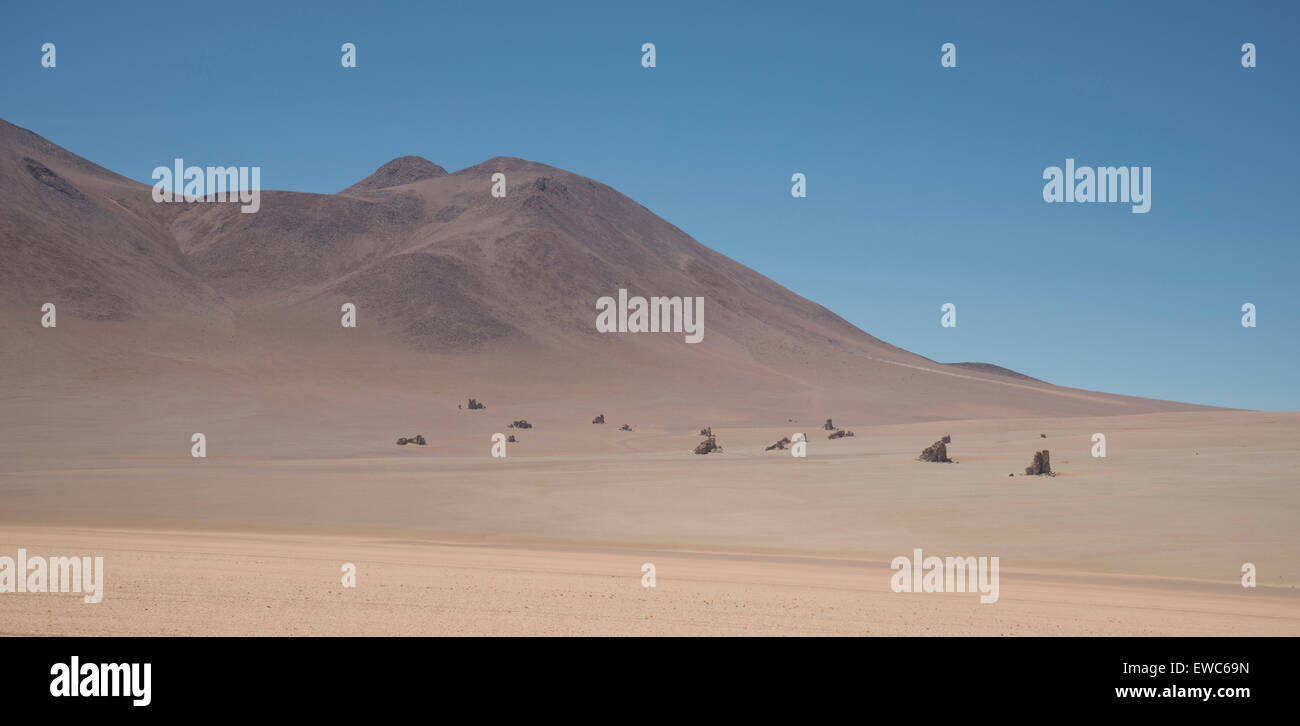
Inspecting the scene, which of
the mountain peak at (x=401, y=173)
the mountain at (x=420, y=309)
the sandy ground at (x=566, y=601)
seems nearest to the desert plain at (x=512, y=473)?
the sandy ground at (x=566, y=601)

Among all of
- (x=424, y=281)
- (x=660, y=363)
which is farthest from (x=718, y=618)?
(x=424, y=281)

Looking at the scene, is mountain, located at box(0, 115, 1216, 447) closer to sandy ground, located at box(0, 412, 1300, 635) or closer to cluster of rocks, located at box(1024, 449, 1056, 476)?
sandy ground, located at box(0, 412, 1300, 635)

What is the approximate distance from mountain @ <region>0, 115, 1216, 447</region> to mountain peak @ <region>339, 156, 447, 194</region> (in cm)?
3107

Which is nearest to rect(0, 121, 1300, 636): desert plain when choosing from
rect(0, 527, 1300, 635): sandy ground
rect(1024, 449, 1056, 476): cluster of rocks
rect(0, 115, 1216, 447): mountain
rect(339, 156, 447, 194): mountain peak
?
rect(0, 527, 1300, 635): sandy ground

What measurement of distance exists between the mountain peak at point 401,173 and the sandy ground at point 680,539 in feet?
523

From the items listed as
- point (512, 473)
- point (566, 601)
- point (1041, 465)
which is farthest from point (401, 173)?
point (566, 601)

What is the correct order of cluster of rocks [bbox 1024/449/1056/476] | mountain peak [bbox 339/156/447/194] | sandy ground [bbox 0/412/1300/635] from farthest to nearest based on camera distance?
mountain peak [bbox 339/156/447/194]
cluster of rocks [bbox 1024/449/1056/476]
sandy ground [bbox 0/412/1300/635]

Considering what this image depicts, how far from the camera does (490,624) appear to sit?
930 centimetres

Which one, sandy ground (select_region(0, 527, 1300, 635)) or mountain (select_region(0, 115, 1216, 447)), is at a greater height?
mountain (select_region(0, 115, 1216, 447))

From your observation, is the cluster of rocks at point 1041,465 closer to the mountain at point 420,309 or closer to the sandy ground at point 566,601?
the sandy ground at point 566,601

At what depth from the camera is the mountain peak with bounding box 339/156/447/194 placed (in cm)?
19138

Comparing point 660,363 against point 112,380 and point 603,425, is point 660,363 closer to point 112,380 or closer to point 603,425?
point 603,425

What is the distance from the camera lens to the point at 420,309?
360ft
